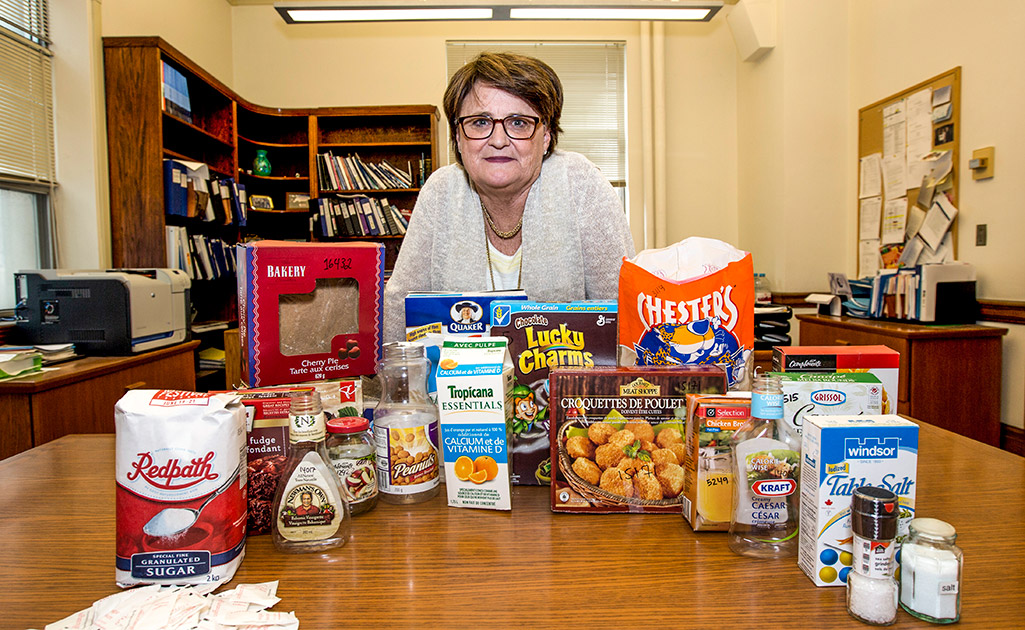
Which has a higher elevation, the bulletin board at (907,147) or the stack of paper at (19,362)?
the bulletin board at (907,147)

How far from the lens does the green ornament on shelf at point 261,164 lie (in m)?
4.66

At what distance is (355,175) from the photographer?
4.64 metres

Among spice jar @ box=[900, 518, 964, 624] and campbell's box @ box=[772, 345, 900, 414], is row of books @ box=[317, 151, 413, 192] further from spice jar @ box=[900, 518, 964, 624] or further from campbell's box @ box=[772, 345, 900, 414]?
spice jar @ box=[900, 518, 964, 624]

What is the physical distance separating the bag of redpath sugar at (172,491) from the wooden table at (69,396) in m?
1.68

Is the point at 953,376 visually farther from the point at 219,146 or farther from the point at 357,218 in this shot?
the point at 219,146

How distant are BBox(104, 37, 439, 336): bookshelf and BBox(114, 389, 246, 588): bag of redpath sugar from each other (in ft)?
10.5

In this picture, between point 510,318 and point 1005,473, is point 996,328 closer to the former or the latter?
point 1005,473

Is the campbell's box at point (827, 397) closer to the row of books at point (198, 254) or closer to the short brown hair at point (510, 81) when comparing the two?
the short brown hair at point (510, 81)

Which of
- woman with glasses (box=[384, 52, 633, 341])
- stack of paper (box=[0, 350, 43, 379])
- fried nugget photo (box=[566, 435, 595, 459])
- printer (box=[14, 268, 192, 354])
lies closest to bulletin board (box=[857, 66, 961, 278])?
woman with glasses (box=[384, 52, 633, 341])

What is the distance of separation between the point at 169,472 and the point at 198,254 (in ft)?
12.0

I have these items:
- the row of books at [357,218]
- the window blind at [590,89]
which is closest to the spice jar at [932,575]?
the row of books at [357,218]

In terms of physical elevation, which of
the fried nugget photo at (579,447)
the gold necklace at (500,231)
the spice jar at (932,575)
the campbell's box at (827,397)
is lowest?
the spice jar at (932,575)

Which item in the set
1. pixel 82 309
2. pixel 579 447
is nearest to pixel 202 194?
pixel 82 309

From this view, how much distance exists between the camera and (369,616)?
589 mm
